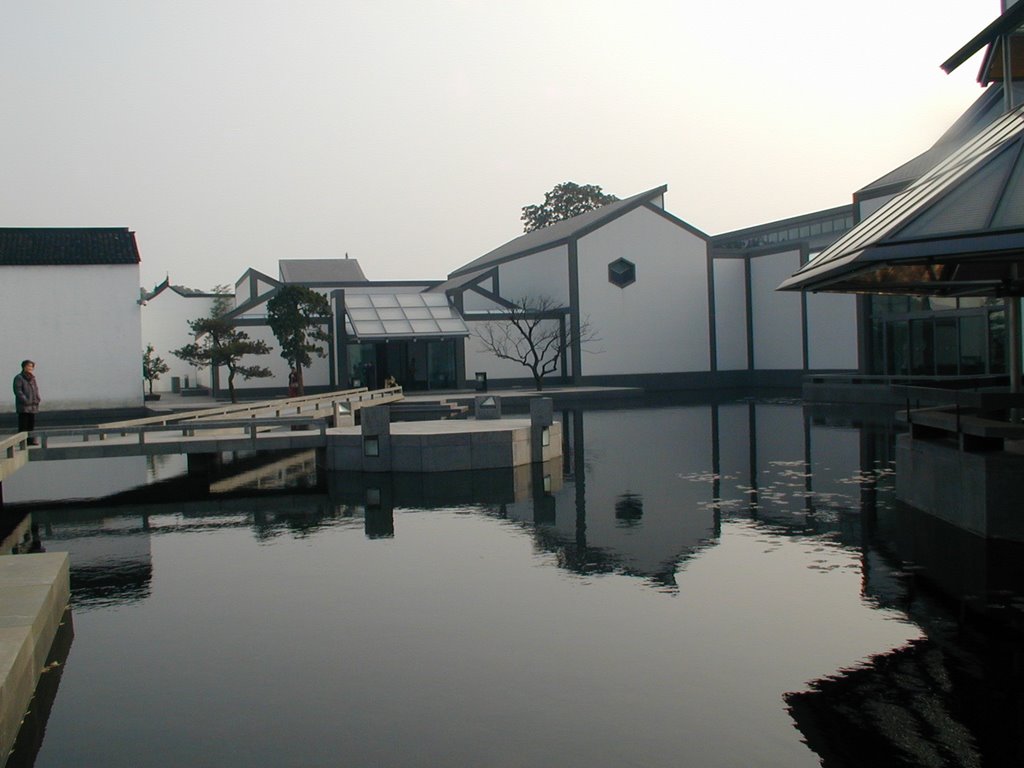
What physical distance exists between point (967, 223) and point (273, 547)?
8.38 metres

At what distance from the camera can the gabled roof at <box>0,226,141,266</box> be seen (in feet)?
124

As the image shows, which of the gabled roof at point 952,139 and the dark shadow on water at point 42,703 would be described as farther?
the gabled roof at point 952,139

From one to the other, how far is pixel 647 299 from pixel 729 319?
4.63 m

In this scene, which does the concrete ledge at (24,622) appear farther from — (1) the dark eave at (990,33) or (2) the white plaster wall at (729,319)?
(2) the white plaster wall at (729,319)

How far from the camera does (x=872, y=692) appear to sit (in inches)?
A: 262

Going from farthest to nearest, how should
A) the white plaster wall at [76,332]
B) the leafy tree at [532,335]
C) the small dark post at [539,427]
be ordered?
1. the leafy tree at [532,335]
2. the white plaster wall at [76,332]
3. the small dark post at [539,427]

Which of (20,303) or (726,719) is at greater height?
(20,303)

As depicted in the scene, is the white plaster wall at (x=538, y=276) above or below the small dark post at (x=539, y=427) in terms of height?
above

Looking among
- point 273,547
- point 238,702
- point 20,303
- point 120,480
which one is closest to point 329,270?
point 20,303

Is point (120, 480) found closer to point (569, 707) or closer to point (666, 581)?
point (666, 581)

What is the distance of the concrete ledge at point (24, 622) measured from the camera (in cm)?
616

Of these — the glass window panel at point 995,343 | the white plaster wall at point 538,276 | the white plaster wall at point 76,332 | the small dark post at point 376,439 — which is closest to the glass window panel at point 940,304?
Answer: the glass window panel at point 995,343

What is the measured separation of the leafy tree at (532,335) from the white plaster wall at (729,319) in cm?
704

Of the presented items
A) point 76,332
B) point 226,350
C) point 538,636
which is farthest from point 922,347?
point 538,636
